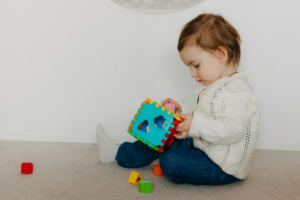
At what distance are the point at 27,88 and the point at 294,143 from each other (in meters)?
1.47

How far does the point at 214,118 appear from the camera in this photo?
3.23 feet

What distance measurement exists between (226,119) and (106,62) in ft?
2.60

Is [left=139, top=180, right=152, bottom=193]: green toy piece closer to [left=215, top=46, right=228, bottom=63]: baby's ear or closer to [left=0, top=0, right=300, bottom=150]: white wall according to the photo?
[left=215, top=46, right=228, bottom=63]: baby's ear

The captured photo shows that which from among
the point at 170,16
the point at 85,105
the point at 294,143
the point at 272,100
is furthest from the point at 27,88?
the point at 294,143

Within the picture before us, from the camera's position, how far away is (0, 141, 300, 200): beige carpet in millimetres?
857

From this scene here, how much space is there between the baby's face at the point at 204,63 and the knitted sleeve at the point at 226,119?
0.32ft

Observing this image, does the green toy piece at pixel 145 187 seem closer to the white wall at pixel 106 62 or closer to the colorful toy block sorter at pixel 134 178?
the colorful toy block sorter at pixel 134 178

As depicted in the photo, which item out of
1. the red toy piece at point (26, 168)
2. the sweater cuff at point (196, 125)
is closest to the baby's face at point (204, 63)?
the sweater cuff at point (196, 125)

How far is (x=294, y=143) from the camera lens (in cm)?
158

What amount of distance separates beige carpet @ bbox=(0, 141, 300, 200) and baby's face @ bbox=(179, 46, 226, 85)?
39 cm

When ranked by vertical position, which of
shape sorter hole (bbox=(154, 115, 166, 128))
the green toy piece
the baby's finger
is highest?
shape sorter hole (bbox=(154, 115, 166, 128))

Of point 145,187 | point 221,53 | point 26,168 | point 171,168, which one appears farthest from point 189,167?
point 26,168

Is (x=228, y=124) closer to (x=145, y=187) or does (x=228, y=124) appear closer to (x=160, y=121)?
(x=160, y=121)

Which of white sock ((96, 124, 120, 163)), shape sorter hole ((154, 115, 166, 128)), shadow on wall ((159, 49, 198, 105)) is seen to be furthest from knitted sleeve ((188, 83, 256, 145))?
shadow on wall ((159, 49, 198, 105))
